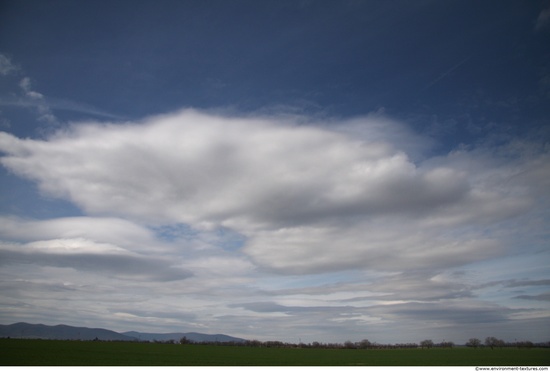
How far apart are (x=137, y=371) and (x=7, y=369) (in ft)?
24.2

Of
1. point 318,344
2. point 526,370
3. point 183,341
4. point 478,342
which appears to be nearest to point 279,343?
point 318,344

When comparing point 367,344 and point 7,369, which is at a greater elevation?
point 7,369

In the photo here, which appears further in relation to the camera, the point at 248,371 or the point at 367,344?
the point at 367,344

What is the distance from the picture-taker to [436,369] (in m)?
22.6

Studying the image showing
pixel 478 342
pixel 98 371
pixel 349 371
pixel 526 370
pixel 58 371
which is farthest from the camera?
pixel 478 342

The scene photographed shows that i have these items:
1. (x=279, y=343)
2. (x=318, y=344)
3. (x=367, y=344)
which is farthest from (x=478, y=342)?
(x=279, y=343)

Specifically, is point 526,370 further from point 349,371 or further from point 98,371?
point 98,371

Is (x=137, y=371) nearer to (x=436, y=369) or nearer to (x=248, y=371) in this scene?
(x=248, y=371)

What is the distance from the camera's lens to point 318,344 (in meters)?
180

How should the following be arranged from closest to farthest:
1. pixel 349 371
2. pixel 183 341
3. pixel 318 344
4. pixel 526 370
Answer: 1. pixel 349 371
2. pixel 526 370
3. pixel 183 341
4. pixel 318 344

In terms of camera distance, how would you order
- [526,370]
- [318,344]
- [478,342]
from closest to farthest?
[526,370] → [318,344] → [478,342]

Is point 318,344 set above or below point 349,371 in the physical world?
below

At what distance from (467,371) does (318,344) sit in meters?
169

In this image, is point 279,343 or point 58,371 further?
point 279,343
